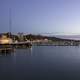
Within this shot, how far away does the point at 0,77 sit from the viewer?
19672 mm

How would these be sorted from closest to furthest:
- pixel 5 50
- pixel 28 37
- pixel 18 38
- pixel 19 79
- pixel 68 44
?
1. pixel 19 79
2. pixel 5 50
3. pixel 18 38
4. pixel 28 37
5. pixel 68 44

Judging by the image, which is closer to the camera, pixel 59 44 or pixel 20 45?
pixel 20 45

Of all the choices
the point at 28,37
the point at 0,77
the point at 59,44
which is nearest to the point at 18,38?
the point at 28,37

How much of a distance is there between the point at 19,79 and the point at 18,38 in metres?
84.6

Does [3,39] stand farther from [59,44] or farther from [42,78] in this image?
[59,44]

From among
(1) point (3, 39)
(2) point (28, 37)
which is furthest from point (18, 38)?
(1) point (3, 39)

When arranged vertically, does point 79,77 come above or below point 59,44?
above

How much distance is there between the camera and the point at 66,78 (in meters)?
19.0

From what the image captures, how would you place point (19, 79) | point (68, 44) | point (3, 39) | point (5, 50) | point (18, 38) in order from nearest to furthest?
1. point (19, 79)
2. point (5, 50)
3. point (3, 39)
4. point (18, 38)
5. point (68, 44)

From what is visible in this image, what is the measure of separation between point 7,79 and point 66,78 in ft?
13.3

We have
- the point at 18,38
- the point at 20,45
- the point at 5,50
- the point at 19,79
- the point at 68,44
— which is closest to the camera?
the point at 19,79

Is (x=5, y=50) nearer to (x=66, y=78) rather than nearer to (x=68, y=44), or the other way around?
(x=66, y=78)

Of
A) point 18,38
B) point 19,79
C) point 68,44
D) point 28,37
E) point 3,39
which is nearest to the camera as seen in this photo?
point 19,79

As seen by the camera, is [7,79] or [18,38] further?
[18,38]
